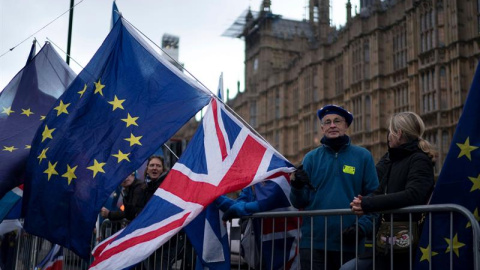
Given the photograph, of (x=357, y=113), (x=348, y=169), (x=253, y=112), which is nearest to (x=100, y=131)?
(x=348, y=169)

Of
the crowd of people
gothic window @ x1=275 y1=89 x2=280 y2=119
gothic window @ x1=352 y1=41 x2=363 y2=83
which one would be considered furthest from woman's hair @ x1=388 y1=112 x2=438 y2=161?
gothic window @ x1=275 y1=89 x2=280 y2=119

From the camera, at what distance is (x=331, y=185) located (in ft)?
14.8

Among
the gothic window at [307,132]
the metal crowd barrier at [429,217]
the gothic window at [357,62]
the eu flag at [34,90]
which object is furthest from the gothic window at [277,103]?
the metal crowd barrier at [429,217]

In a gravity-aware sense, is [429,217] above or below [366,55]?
below

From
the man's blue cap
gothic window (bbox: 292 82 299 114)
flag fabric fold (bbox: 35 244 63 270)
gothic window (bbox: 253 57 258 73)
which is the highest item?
gothic window (bbox: 253 57 258 73)

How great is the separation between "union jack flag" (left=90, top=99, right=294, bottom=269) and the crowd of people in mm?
251

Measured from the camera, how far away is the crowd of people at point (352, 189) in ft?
12.2

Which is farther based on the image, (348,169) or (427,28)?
(427,28)

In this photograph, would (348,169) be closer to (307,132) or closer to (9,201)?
(9,201)

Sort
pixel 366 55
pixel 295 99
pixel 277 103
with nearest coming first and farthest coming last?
pixel 366 55, pixel 295 99, pixel 277 103

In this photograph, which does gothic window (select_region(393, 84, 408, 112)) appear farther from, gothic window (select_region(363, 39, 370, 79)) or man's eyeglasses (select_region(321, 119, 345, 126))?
man's eyeglasses (select_region(321, 119, 345, 126))

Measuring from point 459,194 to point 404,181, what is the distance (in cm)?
37

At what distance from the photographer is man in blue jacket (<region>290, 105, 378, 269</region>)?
430cm

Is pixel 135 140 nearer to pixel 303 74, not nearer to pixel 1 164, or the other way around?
pixel 1 164
